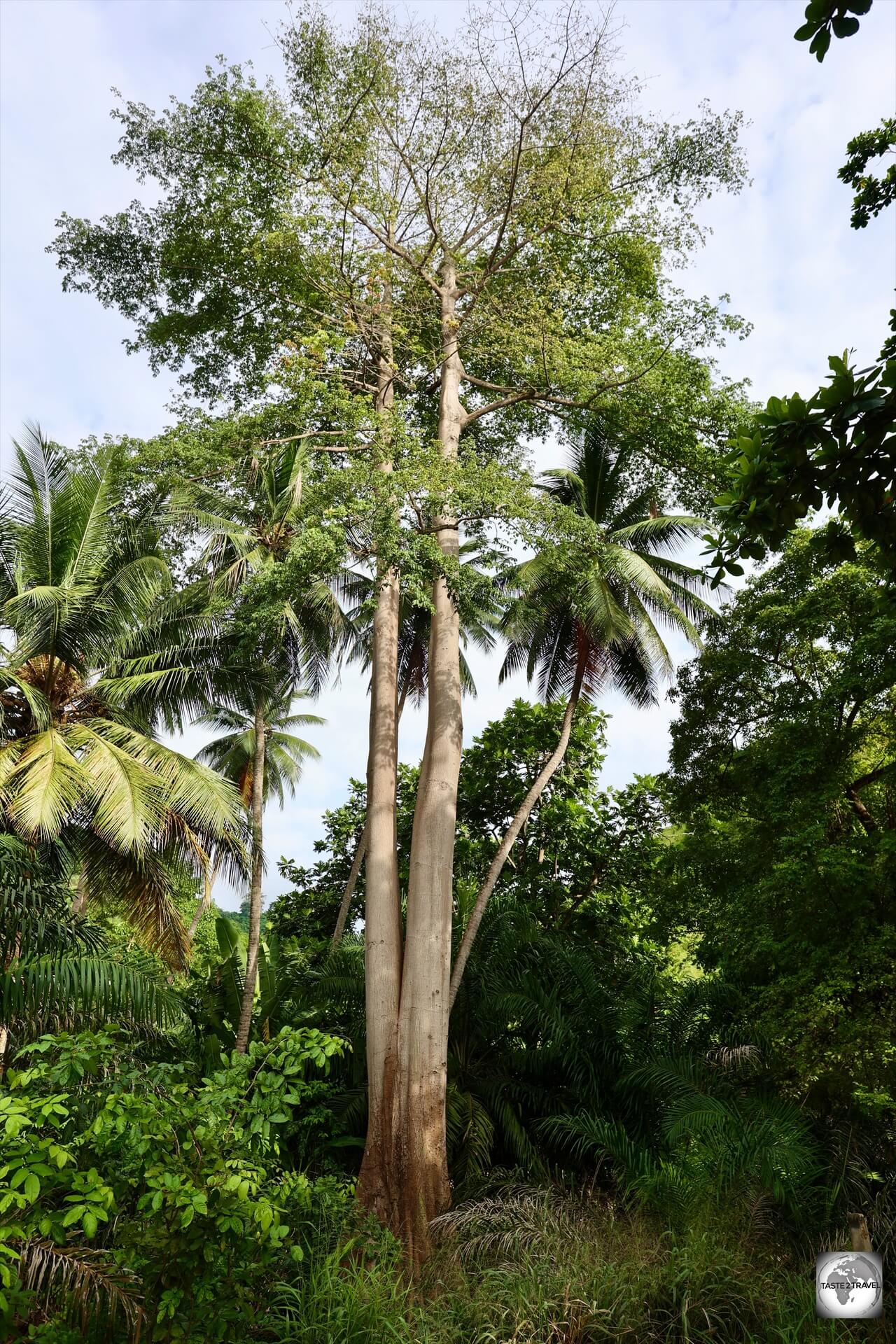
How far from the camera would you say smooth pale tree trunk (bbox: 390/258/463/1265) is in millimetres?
8547

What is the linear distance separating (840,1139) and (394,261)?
11.4 m

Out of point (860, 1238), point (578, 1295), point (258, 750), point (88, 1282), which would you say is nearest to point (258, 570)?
point (258, 750)

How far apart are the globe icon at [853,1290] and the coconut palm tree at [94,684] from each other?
25.4ft

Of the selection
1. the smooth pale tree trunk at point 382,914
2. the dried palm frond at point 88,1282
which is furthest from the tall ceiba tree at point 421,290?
the dried palm frond at point 88,1282

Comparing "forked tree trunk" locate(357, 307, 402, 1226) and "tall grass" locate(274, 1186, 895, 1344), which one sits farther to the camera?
"forked tree trunk" locate(357, 307, 402, 1226)

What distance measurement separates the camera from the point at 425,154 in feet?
41.5

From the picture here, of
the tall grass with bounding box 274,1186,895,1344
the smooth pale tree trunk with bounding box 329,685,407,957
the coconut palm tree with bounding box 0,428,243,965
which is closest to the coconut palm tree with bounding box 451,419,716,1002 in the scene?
the smooth pale tree trunk with bounding box 329,685,407,957

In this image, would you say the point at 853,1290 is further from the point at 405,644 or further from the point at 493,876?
the point at 405,644

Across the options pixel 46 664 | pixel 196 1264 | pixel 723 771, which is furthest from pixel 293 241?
pixel 196 1264

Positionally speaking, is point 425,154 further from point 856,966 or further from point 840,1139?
point 840,1139

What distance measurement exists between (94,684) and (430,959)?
605cm

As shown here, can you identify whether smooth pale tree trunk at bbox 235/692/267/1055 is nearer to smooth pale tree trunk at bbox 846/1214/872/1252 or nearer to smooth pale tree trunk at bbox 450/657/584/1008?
smooth pale tree trunk at bbox 450/657/584/1008

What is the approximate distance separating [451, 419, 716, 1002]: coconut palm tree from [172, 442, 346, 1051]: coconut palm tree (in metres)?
3.10

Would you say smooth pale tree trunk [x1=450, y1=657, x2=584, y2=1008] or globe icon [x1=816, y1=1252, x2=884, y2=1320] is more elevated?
smooth pale tree trunk [x1=450, y1=657, x2=584, y2=1008]
